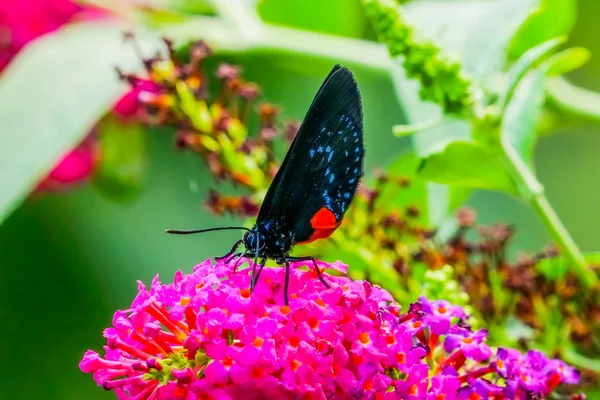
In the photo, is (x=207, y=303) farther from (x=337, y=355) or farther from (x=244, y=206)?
(x=244, y=206)

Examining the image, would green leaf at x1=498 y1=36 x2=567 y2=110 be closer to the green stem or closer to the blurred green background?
the green stem

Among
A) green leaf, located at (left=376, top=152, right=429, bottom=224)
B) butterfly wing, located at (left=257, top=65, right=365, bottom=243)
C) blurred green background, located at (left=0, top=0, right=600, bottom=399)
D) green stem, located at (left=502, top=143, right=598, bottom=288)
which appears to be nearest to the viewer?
butterfly wing, located at (left=257, top=65, right=365, bottom=243)

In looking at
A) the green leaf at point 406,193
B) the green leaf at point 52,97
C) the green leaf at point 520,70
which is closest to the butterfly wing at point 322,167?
the green leaf at point 520,70

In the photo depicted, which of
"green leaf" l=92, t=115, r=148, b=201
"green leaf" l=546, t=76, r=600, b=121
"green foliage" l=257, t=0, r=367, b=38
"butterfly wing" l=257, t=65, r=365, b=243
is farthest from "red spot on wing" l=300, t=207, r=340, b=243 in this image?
"green leaf" l=92, t=115, r=148, b=201

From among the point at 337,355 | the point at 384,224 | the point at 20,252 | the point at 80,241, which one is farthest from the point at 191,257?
the point at 337,355

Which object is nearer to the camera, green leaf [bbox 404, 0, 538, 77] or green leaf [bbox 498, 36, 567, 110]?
green leaf [bbox 498, 36, 567, 110]

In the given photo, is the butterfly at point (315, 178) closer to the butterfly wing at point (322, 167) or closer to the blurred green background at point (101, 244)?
the butterfly wing at point (322, 167)
